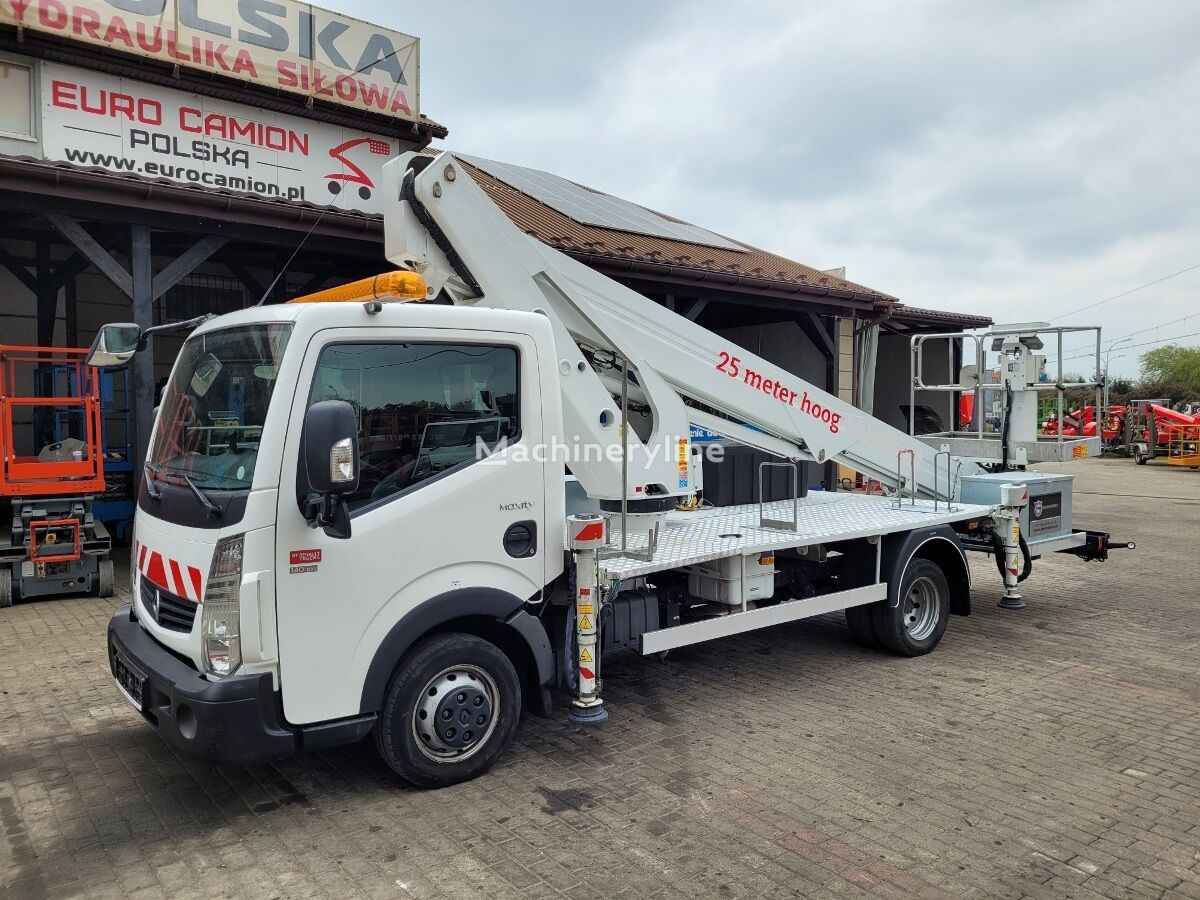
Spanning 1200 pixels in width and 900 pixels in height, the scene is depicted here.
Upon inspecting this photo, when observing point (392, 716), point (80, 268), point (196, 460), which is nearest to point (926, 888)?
point (392, 716)

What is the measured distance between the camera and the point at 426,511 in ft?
12.3

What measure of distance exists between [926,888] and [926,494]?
4.55 m

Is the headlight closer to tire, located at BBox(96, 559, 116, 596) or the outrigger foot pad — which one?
the outrigger foot pad

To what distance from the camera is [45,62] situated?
10.2 metres

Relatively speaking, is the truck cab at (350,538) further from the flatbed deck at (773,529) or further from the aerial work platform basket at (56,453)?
the aerial work platform basket at (56,453)

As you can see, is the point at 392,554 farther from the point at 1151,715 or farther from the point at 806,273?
the point at 806,273

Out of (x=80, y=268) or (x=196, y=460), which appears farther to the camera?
(x=80, y=268)

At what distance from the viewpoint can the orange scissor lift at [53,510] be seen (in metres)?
7.52

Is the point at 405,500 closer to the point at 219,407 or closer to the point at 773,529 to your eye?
the point at 219,407

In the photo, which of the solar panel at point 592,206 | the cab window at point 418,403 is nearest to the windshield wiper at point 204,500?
the cab window at point 418,403

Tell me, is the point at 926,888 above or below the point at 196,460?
below

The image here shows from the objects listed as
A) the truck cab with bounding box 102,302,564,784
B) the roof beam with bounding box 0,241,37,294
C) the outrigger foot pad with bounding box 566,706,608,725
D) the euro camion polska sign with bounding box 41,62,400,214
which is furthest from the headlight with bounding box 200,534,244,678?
the roof beam with bounding box 0,241,37,294

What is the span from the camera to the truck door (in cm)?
346

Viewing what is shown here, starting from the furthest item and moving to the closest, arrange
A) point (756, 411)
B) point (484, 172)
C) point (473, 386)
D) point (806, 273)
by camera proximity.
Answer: point (806, 273)
point (484, 172)
point (756, 411)
point (473, 386)
